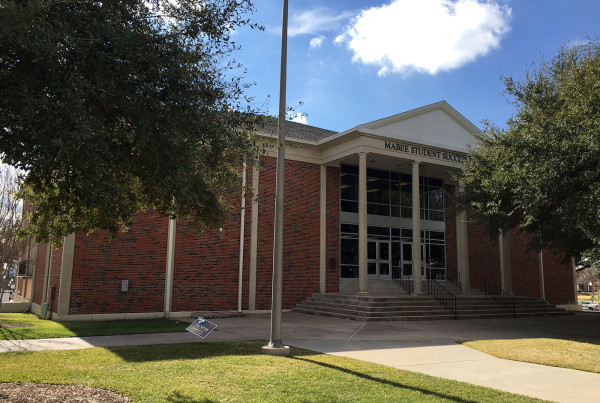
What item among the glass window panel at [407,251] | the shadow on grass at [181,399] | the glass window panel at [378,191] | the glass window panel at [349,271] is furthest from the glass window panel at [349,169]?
the shadow on grass at [181,399]

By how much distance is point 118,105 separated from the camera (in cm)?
610

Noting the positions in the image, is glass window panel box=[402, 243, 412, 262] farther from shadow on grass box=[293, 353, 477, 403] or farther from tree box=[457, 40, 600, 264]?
shadow on grass box=[293, 353, 477, 403]

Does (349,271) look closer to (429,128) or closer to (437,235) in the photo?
(437,235)

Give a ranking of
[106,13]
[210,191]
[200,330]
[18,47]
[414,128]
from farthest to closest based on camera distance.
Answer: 1. [414,128]
2. [200,330]
3. [210,191]
4. [106,13]
5. [18,47]

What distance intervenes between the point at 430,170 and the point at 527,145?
36.5 feet

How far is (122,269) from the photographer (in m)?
17.2

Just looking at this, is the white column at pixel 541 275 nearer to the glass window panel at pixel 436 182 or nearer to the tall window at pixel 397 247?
the tall window at pixel 397 247

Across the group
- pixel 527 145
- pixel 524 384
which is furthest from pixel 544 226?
pixel 524 384

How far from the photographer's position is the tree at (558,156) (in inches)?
452

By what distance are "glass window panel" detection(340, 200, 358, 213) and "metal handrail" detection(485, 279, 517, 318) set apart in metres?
7.57

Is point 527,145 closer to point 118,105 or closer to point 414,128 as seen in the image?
point 414,128

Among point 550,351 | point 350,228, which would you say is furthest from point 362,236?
point 550,351

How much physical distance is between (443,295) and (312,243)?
6.43 m

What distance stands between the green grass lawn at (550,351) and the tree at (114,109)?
691 centimetres
